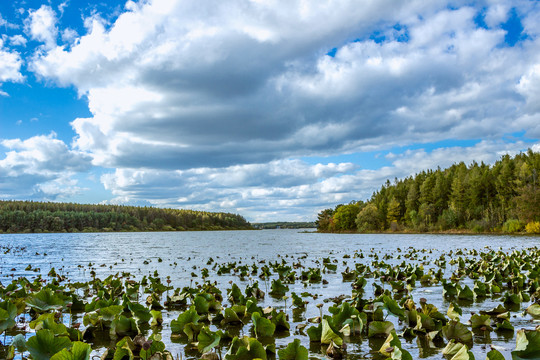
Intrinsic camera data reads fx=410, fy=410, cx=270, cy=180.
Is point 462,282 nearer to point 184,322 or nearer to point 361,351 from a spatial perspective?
point 361,351

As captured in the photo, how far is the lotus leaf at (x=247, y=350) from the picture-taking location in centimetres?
564

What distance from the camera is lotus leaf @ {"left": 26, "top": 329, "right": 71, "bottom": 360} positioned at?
220 inches

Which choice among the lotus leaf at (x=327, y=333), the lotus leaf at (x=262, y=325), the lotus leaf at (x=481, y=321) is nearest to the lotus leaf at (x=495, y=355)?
the lotus leaf at (x=327, y=333)

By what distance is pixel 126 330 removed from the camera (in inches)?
323

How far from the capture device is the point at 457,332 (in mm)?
7285

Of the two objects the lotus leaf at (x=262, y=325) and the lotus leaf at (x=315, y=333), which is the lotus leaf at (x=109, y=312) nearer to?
the lotus leaf at (x=262, y=325)

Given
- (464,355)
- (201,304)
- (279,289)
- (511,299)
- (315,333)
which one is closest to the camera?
(464,355)

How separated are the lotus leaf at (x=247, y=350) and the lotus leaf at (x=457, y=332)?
3.66 m

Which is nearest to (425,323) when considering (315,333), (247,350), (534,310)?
(315,333)

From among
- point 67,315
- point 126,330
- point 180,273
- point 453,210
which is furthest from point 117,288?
point 453,210

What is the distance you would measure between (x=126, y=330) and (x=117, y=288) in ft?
16.2

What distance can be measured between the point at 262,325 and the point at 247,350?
80.5 inches

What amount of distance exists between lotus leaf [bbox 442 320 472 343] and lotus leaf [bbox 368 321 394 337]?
3.11 ft

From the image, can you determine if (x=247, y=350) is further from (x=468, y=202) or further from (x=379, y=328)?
(x=468, y=202)
